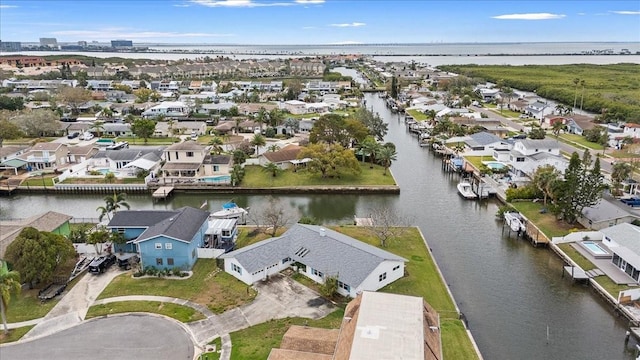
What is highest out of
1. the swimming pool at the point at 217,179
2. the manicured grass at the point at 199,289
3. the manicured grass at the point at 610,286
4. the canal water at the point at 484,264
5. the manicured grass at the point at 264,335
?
the swimming pool at the point at 217,179

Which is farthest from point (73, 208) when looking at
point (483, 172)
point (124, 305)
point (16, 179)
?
point (483, 172)

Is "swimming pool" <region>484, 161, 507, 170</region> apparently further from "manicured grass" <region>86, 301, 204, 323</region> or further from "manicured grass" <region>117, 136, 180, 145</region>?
"manicured grass" <region>117, 136, 180, 145</region>

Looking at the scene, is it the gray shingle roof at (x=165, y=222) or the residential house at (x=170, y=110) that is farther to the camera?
the residential house at (x=170, y=110)

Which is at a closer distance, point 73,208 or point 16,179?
point 73,208

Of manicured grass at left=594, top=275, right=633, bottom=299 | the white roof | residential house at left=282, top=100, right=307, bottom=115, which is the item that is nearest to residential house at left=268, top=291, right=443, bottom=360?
the white roof

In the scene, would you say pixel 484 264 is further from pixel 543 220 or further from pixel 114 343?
pixel 114 343

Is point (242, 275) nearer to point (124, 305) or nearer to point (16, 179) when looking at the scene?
point (124, 305)

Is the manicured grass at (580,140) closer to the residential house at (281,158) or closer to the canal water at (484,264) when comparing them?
the canal water at (484,264)

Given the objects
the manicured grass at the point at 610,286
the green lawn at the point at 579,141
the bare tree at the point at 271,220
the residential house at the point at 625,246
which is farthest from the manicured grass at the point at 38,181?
the green lawn at the point at 579,141
